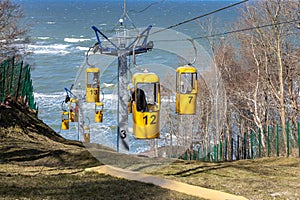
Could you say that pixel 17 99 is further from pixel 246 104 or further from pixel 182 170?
pixel 246 104

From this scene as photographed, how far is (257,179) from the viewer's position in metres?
11.4

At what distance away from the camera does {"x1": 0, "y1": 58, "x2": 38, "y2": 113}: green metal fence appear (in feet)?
59.9

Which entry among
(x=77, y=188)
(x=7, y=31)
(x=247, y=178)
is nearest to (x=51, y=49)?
(x=7, y=31)

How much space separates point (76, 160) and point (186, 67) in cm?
425

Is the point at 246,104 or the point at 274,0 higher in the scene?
the point at 274,0

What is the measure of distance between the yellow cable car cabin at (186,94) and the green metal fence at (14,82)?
9.10m

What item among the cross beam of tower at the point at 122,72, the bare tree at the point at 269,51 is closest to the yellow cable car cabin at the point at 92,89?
the cross beam of tower at the point at 122,72

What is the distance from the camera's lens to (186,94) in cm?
1059

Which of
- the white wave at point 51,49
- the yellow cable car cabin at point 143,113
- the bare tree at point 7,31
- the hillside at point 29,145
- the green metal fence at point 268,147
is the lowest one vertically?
the green metal fence at point 268,147

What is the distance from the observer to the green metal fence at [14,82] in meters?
18.2

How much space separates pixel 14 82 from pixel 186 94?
36.2 feet

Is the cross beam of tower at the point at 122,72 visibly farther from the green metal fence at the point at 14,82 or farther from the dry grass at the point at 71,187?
the green metal fence at the point at 14,82

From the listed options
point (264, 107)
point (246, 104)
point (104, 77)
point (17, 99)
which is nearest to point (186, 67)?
point (17, 99)

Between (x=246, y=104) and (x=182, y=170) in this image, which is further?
(x=246, y=104)
